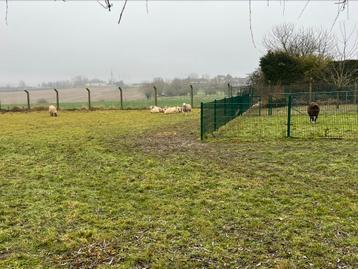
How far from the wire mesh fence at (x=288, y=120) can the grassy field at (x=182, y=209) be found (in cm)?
226

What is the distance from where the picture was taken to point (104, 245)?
335 centimetres

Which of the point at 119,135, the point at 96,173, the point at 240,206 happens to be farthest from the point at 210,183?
the point at 119,135

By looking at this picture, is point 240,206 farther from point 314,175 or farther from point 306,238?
point 314,175

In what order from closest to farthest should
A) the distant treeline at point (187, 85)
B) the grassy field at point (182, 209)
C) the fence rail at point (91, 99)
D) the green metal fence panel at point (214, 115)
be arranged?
the grassy field at point (182, 209) < the green metal fence panel at point (214, 115) < the fence rail at point (91, 99) < the distant treeline at point (187, 85)

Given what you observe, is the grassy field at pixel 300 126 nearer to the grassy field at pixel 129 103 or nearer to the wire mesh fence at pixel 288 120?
the wire mesh fence at pixel 288 120

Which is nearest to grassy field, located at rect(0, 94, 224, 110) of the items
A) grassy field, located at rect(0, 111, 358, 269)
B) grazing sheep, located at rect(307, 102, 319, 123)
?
grazing sheep, located at rect(307, 102, 319, 123)

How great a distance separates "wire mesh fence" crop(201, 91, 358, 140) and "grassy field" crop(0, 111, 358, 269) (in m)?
2.26

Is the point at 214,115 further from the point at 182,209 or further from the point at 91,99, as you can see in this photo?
the point at 91,99

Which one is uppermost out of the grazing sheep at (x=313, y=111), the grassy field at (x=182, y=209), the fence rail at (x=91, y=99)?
the fence rail at (x=91, y=99)

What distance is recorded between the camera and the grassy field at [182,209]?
10.2 ft

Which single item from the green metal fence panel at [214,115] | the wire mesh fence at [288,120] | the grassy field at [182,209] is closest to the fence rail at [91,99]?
the wire mesh fence at [288,120]

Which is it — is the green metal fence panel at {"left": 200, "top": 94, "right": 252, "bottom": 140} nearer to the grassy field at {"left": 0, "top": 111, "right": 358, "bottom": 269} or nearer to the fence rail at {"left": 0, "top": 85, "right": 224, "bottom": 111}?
the grassy field at {"left": 0, "top": 111, "right": 358, "bottom": 269}

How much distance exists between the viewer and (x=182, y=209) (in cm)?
428

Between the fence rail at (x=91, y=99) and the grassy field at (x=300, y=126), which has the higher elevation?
the fence rail at (x=91, y=99)
